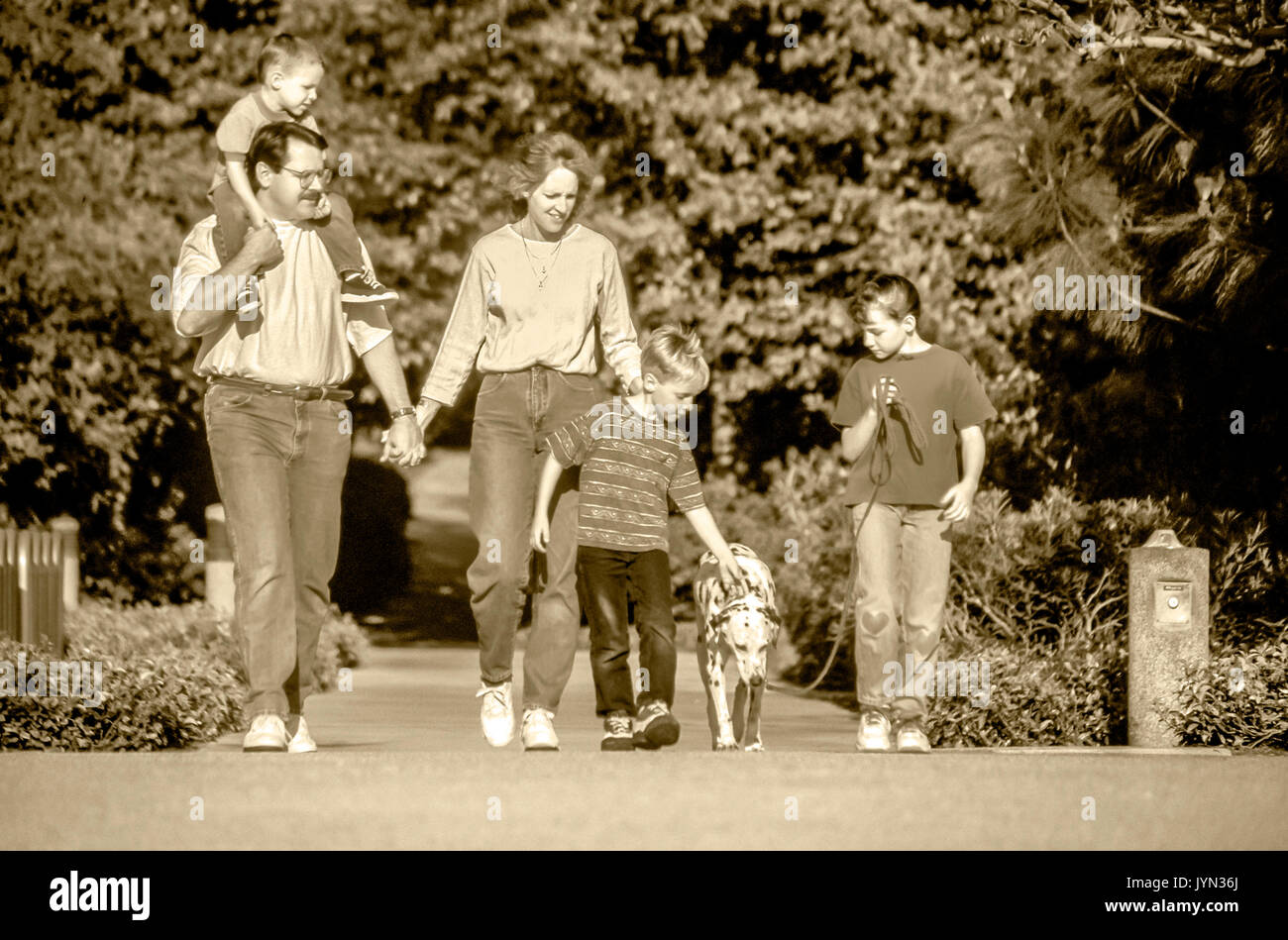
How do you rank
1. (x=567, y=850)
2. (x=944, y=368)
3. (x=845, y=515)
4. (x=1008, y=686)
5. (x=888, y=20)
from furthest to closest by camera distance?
(x=888, y=20)
(x=845, y=515)
(x=1008, y=686)
(x=944, y=368)
(x=567, y=850)

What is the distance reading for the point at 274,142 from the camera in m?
7.73

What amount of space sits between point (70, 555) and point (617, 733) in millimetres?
9748

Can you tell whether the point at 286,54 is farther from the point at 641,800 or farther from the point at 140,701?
the point at 140,701

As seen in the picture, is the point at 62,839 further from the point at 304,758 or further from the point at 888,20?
the point at 888,20

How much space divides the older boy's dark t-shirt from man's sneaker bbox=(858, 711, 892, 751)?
33.8 inches

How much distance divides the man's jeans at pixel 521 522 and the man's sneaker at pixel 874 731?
1.22 meters

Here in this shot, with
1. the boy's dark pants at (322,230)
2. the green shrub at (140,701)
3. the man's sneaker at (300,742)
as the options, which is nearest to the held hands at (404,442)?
the boy's dark pants at (322,230)

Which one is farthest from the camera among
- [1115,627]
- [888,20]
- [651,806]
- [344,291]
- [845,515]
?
[888,20]

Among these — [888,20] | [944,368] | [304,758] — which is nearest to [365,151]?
[888,20]

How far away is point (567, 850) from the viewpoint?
6191mm

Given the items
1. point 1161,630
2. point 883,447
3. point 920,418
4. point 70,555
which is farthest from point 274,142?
point 70,555

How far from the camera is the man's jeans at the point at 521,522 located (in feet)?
26.4

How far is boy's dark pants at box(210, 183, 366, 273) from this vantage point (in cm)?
766

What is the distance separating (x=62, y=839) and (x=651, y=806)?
1.82m
